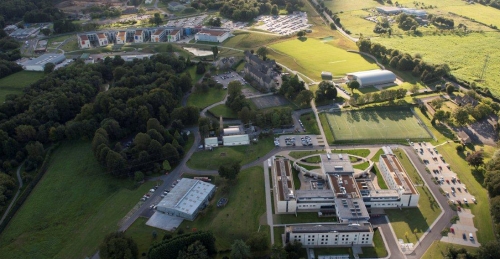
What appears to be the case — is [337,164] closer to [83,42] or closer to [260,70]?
[260,70]

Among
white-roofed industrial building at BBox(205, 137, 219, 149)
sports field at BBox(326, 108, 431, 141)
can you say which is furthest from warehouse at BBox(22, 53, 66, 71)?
sports field at BBox(326, 108, 431, 141)

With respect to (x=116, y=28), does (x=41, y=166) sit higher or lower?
lower

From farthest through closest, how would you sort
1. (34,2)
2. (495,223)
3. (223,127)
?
(34,2), (223,127), (495,223)

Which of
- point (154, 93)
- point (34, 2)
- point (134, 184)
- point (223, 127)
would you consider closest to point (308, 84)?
point (223, 127)

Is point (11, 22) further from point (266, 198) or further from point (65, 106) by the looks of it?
point (266, 198)

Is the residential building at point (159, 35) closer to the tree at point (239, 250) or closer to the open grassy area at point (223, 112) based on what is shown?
the open grassy area at point (223, 112)

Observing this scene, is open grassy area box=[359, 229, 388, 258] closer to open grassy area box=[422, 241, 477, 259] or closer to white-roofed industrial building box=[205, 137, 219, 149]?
open grassy area box=[422, 241, 477, 259]

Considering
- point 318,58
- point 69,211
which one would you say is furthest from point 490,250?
point 318,58
